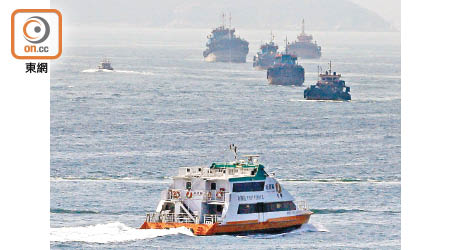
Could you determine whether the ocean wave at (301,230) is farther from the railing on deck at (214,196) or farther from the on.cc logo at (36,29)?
the on.cc logo at (36,29)

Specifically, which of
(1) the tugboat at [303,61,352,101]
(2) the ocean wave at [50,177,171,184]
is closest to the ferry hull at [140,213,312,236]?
(2) the ocean wave at [50,177,171,184]

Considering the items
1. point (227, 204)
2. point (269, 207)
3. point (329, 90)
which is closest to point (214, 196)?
point (227, 204)

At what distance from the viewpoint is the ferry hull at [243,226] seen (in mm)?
64031

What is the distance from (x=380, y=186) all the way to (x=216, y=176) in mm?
21297

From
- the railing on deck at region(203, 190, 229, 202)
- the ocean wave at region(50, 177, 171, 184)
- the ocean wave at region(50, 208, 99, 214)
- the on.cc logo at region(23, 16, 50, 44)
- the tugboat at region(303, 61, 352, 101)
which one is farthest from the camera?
the tugboat at region(303, 61, 352, 101)

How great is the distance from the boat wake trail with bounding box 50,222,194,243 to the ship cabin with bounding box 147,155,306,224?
4.03ft

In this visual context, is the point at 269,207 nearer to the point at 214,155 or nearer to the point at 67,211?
the point at 67,211

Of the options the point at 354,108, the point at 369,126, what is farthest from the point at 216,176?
the point at 354,108

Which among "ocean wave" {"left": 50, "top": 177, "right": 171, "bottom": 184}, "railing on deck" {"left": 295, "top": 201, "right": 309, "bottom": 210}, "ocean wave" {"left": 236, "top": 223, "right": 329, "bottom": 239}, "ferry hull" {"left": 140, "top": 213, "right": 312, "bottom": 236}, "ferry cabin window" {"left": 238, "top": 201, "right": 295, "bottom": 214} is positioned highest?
"ocean wave" {"left": 50, "top": 177, "right": 171, "bottom": 184}

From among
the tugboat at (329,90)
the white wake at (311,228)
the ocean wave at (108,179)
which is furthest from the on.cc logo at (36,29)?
the tugboat at (329,90)

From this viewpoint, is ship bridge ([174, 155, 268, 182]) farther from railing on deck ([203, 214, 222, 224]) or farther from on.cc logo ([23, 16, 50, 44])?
on.cc logo ([23, 16, 50, 44])

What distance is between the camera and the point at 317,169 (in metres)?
92.3

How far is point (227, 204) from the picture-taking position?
6538 centimetres

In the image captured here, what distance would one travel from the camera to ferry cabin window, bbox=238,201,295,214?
6594 cm
